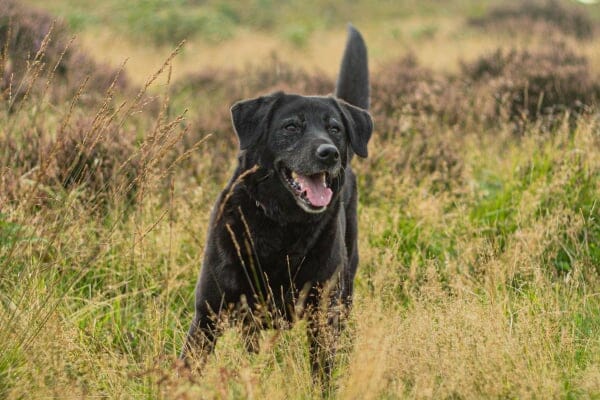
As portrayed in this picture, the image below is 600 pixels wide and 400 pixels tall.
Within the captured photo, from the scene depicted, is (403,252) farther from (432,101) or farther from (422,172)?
(432,101)

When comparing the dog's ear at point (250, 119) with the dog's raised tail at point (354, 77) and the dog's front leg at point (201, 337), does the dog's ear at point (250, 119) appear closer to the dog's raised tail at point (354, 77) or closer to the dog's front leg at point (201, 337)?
the dog's front leg at point (201, 337)

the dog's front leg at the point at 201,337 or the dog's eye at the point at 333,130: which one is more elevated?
the dog's eye at the point at 333,130

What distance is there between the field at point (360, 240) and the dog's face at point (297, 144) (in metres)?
0.36

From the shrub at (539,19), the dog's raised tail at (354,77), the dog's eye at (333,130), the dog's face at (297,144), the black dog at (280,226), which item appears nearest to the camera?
the black dog at (280,226)

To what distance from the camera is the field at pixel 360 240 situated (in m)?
2.50

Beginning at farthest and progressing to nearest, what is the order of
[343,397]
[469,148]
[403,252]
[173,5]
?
[173,5] → [469,148] → [403,252] → [343,397]

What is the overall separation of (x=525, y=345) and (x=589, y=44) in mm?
9980

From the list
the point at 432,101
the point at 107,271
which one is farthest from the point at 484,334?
the point at 432,101

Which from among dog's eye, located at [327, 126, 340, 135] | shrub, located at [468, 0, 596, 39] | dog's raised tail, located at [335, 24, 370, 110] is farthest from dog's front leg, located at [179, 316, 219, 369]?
shrub, located at [468, 0, 596, 39]

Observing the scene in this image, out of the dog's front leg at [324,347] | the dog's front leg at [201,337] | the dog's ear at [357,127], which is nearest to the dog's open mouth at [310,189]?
the dog's ear at [357,127]

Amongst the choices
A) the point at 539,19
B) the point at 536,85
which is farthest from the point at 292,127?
the point at 539,19

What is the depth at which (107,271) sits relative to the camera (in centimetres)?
386

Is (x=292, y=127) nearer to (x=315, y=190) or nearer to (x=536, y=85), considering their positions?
(x=315, y=190)

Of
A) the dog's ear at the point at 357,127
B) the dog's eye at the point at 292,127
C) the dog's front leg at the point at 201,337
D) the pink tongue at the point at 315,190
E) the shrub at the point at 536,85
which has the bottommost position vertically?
the dog's front leg at the point at 201,337
